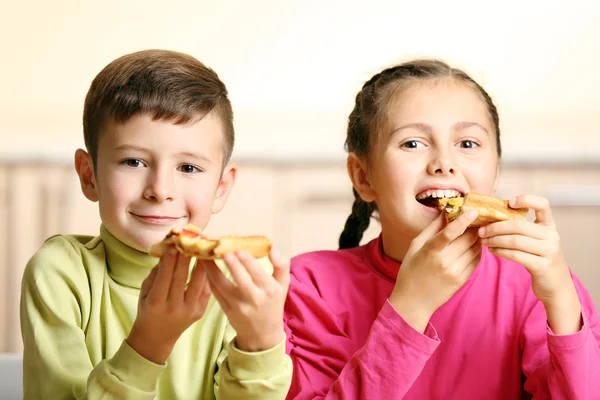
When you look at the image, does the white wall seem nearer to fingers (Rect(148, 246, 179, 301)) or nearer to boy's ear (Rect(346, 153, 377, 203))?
boy's ear (Rect(346, 153, 377, 203))

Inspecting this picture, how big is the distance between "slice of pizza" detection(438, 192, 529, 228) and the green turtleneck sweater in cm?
→ 35

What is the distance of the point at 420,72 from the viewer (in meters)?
1.64

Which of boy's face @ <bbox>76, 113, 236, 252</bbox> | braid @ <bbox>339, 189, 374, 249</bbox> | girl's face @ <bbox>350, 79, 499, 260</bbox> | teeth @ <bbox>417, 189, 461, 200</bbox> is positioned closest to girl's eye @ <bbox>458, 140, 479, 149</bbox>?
girl's face @ <bbox>350, 79, 499, 260</bbox>

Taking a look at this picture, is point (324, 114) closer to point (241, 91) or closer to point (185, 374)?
point (241, 91)

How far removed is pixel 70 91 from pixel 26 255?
0.89 m

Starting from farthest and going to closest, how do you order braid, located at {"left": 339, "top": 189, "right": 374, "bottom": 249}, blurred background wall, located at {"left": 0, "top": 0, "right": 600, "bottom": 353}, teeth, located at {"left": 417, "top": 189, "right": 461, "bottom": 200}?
blurred background wall, located at {"left": 0, "top": 0, "right": 600, "bottom": 353}, braid, located at {"left": 339, "top": 189, "right": 374, "bottom": 249}, teeth, located at {"left": 417, "top": 189, "right": 461, "bottom": 200}

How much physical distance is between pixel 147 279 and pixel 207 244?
0.20m

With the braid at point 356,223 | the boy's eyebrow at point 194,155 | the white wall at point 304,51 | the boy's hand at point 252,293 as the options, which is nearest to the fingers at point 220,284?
the boy's hand at point 252,293

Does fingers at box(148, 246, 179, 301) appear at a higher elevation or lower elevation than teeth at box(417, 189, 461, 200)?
lower

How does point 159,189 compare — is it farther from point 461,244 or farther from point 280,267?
point 461,244

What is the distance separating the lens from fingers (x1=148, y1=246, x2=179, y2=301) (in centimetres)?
123

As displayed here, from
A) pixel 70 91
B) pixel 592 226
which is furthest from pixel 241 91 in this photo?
pixel 592 226

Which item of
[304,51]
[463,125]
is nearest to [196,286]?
[463,125]

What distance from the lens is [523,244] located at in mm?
1299
